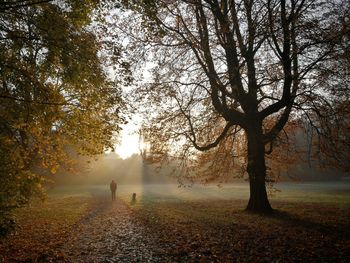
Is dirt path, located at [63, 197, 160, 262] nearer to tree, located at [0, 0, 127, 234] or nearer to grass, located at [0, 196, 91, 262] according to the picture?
grass, located at [0, 196, 91, 262]

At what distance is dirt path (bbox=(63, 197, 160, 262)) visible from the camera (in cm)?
911

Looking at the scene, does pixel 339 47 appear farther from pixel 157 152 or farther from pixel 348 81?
pixel 157 152

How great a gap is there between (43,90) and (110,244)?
19.2ft

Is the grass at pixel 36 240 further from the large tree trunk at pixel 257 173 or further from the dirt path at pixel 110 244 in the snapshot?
the large tree trunk at pixel 257 173

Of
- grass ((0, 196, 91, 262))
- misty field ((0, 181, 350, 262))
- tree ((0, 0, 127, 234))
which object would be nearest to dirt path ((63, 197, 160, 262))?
misty field ((0, 181, 350, 262))

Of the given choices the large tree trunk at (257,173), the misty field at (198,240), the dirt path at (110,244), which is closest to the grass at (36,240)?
the misty field at (198,240)

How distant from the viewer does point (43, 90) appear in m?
10.5

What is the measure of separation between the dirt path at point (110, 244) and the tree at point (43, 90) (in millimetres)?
2401

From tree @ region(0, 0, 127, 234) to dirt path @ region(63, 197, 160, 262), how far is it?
7.88 feet

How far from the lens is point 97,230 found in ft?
45.7

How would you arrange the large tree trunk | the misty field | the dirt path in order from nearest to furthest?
the misty field → the dirt path → the large tree trunk

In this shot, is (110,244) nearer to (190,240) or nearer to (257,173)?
(190,240)

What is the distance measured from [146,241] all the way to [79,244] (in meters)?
2.39

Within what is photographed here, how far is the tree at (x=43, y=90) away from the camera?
884cm
